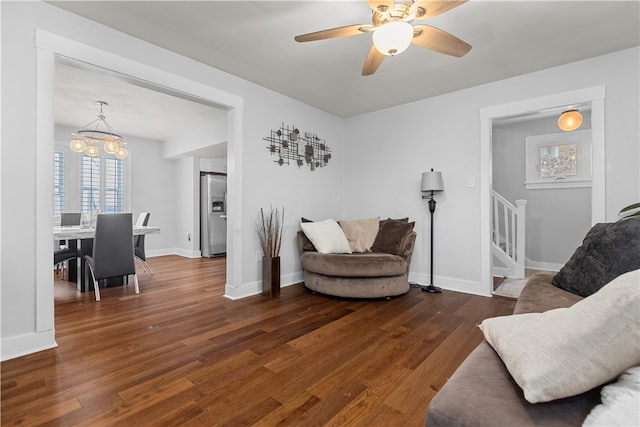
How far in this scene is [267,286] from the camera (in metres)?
3.43

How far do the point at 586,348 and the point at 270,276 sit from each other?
9.82 ft

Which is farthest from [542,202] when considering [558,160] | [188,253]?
[188,253]

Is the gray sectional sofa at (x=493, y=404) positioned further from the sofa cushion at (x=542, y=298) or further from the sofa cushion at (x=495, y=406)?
the sofa cushion at (x=542, y=298)

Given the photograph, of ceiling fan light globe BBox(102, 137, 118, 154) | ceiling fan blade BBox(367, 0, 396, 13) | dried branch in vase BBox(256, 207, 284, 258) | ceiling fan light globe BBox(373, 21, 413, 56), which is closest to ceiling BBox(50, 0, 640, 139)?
ceiling fan blade BBox(367, 0, 396, 13)

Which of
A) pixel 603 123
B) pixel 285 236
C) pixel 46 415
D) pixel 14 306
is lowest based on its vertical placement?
pixel 46 415

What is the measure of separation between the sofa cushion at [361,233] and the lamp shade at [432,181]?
2.58 ft

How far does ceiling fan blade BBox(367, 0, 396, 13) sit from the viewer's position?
1731 millimetres

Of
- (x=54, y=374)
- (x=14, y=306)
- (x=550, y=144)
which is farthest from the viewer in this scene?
(x=550, y=144)

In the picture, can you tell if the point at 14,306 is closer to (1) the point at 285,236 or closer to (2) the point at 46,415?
(2) the point at 46,415

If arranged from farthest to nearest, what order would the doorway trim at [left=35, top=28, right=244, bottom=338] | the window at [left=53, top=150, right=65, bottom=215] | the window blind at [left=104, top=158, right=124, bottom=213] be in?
1. the window blind at [left=104, top=158, right=124, bottom=213]
2. the window at [left=53, top=150, right=65, bottom=215]
3. the doorway trim at [left=35, top=28, right=244, bottom=338]

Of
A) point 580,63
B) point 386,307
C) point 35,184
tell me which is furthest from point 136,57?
point 580,63

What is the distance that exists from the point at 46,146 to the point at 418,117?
3886 millimetres

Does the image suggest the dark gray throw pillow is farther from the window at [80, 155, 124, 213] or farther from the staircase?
the window at [80, 155, 124, 213]

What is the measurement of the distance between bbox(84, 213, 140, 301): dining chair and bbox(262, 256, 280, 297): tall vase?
4.94 ft
